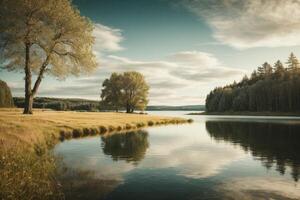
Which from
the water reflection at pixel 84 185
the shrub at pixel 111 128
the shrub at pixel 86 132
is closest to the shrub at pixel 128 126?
the shrub at pixel 111 128

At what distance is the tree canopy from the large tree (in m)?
55.9

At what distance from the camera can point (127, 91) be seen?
339 feet

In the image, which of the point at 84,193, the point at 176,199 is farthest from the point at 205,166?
the point at 84,193

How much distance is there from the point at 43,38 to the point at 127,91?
2440 inches

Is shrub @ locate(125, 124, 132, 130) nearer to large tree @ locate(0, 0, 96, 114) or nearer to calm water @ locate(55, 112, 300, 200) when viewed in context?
large tree @ locate(0, 0, 96, 114)

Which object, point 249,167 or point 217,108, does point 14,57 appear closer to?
point 249,167

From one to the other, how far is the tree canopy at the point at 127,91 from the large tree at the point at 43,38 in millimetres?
55903

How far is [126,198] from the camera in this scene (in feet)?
43.5

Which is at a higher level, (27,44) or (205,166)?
(27,44)

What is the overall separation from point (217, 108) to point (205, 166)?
569 ft

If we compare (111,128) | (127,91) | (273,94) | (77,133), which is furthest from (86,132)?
(273,94)

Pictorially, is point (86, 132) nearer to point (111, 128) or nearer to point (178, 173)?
point (111, 128)

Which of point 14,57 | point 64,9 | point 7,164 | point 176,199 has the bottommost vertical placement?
point 176,199

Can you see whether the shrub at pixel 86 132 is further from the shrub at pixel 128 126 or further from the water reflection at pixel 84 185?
the water reflection at pixel 84 185
